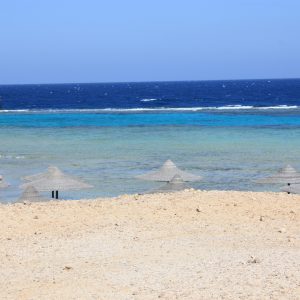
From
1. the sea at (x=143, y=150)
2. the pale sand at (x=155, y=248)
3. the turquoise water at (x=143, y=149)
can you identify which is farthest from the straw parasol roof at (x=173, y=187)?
the turquoise water at (x=143, y=149)

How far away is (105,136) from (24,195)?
2628cm

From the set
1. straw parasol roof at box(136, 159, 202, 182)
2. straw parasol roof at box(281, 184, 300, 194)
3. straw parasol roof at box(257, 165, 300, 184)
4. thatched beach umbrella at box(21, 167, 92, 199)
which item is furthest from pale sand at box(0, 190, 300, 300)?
straw parasol roof at box(136, 159, 202, 182)

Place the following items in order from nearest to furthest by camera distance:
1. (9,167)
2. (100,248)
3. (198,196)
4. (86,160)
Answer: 1. (100,248)
2. (198,196)
3. (9,167)
4. (86,160)

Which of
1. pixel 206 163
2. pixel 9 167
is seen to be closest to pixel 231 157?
pixel 206 163

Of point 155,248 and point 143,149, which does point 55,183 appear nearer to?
point 155,248

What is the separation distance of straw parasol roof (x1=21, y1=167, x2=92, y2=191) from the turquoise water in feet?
3.10

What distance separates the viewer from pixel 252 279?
896cm

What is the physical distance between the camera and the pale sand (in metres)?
8.69

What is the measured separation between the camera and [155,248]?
10680mm

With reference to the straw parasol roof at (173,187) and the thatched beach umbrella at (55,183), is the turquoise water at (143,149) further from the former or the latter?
the straw parasol roof at (173,187)

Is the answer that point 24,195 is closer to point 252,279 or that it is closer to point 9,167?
point 252,279

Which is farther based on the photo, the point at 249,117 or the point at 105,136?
the point at 249,117

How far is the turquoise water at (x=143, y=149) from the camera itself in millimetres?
24109

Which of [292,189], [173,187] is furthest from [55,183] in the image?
[292,189]
